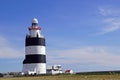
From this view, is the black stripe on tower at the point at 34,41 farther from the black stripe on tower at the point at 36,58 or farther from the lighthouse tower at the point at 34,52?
the black stripe on tower at the point at 36,58

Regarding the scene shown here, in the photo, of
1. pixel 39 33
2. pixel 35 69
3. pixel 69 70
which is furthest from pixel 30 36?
pixel 69 70

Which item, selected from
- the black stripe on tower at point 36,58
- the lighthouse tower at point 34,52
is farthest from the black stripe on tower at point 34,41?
the black stripe on tower at point 36,58

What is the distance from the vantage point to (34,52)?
76812 mm

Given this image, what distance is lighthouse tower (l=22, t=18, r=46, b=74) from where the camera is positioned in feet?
252

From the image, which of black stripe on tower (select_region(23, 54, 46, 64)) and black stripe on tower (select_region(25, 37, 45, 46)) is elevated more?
black stripe on tower (select_region(25, 37, 45, 46))

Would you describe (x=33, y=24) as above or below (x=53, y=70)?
above

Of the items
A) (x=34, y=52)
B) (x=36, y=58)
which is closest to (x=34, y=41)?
(x=34, y=52)

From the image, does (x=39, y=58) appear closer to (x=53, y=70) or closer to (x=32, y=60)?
(x=32, y=60)

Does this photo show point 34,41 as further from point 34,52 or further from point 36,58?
point 36,58

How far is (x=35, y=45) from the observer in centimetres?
7750

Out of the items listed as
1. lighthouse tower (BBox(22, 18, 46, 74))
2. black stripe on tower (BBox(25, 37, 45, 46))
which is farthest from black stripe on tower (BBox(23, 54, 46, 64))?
black stripe on tower (BBox(25, 37, 45, 46))

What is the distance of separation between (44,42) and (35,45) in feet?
8.19

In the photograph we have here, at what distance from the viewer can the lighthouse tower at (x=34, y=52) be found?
252ft

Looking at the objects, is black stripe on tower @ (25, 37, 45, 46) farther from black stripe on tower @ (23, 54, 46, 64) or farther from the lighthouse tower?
black stripe on tower @ (23, 54, 46, 64)
